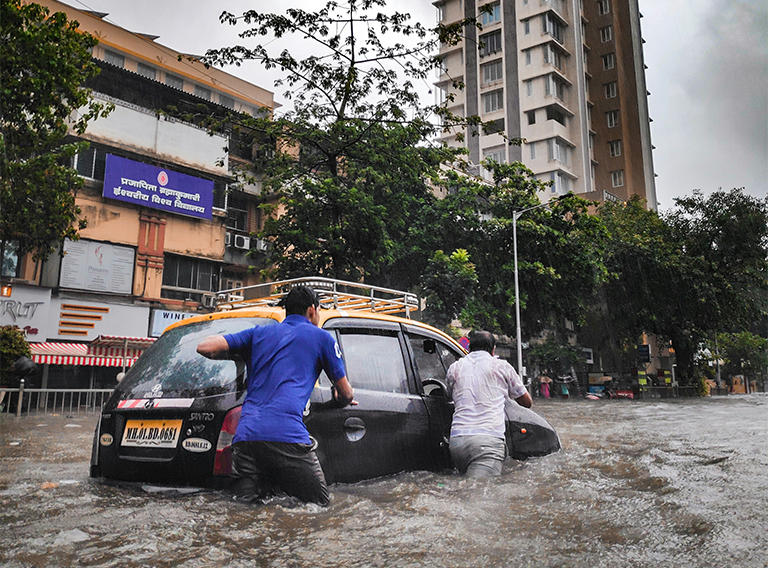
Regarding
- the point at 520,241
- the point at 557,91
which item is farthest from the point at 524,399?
the point at 557,91

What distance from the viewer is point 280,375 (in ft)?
12.1

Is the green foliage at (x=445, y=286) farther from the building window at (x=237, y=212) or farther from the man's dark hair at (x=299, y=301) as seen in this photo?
the man's dark hair at (x=299, y=301)

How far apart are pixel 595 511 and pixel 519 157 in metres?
49.0

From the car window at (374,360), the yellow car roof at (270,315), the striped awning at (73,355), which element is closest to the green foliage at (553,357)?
the striped awning at (73,355)

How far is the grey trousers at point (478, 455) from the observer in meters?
4.98

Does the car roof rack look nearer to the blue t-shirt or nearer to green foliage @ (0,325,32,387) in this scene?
the blue t-shirt

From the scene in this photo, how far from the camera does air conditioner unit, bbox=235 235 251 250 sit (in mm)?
27547

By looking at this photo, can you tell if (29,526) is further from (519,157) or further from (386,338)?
(519,157)

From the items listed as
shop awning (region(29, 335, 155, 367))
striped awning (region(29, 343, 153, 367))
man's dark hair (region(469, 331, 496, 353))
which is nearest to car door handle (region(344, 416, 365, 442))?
man's dark hair (region(469, 331, 496, 353))

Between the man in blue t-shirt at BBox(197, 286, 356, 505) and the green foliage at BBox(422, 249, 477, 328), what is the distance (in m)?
18.9

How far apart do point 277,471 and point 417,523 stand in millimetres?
803

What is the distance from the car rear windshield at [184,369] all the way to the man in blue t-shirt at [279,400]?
0.34m

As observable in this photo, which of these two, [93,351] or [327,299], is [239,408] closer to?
[327,299]

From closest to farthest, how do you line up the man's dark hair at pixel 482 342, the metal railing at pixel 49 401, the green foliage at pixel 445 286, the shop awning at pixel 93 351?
the man's dark hair at pixel 482 342 < the metal railing at pixel 49 401 < the shop awning at pixel 93 351 < the green foliage at pixel 445 286
